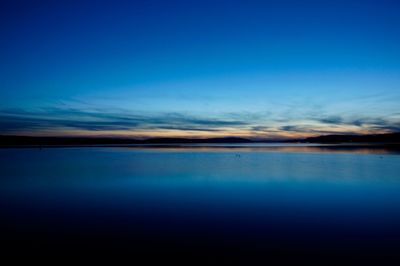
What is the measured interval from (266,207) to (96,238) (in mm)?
6620

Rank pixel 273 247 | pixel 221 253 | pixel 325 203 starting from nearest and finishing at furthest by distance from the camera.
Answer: pixel 221 253
pixel 273 247
pixel 325 203

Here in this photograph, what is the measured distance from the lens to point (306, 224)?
9.41 m

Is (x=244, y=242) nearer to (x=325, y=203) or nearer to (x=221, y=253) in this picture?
(x=221, y=253)

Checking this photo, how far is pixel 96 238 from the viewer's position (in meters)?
7.81

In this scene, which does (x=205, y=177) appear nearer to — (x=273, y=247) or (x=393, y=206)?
(x=393, y=206)

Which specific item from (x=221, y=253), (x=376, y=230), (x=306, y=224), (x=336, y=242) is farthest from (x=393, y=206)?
(x=221, y=253)

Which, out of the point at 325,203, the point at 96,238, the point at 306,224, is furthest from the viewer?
the point at 325,203

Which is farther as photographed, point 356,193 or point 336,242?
point 356,193

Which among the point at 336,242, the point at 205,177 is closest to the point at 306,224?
the point at 336,242

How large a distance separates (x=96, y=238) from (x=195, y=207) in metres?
4.76

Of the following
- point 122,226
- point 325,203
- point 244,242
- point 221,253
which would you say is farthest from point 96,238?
point 325,203

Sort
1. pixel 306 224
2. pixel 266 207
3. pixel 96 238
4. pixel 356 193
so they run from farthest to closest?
pixel 356 193
pixel 266 207
pixel 306 224
pixel 96 238

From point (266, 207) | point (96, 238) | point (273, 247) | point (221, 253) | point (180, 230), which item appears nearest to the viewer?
point (221, 253)

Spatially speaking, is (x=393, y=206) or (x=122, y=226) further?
(x=393, y=206)
